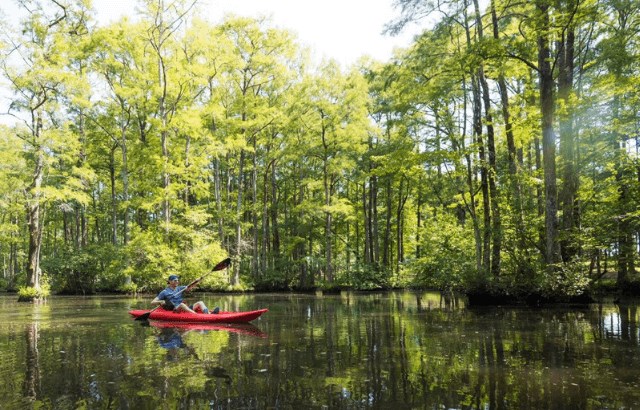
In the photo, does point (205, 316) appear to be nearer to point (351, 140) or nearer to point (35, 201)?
point (35, 201)

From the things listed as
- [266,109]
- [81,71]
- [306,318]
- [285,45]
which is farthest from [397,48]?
[306,318]

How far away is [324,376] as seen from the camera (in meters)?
5.75

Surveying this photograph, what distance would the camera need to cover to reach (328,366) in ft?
20.8

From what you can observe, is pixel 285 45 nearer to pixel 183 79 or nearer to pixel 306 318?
pixel 183 79

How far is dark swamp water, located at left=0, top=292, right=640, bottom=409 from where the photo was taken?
4.70m

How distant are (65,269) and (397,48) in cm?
2681

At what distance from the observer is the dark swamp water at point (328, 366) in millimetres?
4699

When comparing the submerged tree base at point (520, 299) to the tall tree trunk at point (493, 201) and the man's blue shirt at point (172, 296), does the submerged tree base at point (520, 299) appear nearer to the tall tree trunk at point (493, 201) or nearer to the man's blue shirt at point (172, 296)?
the tall tree trunk at point (493, 201)

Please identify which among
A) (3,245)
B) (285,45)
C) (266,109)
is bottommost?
(3,245)

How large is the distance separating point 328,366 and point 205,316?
5802mm

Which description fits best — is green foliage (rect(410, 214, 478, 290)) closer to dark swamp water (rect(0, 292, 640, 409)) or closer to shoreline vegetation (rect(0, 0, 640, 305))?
shoreline vegetation (rect(0, 0, 640, 305))

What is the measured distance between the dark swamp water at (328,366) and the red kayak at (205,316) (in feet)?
0.97

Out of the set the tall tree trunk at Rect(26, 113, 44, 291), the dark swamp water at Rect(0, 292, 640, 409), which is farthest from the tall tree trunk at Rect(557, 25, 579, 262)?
the tall tree trunk at Rect(26, 113, 44, 291)

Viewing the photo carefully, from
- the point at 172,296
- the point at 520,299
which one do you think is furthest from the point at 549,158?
the point at 172,296
